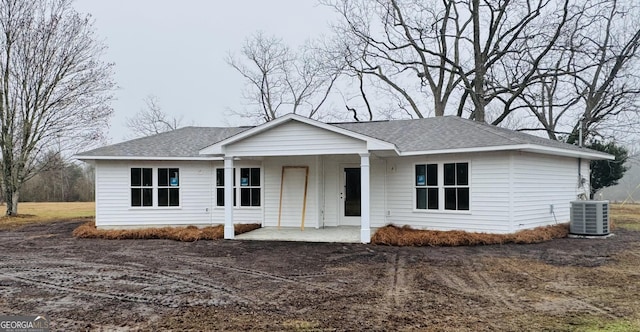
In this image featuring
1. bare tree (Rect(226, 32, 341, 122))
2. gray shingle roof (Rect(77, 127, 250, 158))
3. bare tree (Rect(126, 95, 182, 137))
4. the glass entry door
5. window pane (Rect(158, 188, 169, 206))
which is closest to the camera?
gray shingle roof (Rect(77, 127, 250, 158))

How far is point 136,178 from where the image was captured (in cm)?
1292

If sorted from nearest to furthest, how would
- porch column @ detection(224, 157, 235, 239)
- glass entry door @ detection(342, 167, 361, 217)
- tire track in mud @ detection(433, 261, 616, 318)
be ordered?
tire track in mud @ detection(433, 261, 616, 318), porch column @ detection(224, 157, 235, 239), glass entry door @ detection(342, 167, 361, 217)

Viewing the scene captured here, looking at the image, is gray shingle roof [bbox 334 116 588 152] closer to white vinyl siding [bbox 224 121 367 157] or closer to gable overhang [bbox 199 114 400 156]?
gable overhang [bbox 199 114 400 156]

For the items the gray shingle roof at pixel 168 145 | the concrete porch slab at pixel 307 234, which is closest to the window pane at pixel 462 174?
the concrete porch slab at pixel 307 234

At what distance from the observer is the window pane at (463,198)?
1083 cm

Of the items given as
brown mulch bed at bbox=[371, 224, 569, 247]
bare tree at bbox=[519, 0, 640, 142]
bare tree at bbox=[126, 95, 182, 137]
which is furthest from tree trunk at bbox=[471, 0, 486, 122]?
bare tree at bbox=[126, 95, 182, 137]

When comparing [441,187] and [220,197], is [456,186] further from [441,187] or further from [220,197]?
[220,197]

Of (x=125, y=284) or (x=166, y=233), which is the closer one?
(x=125, y=284)

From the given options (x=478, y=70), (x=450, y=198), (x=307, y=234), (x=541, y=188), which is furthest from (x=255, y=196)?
(x=478, y=70)

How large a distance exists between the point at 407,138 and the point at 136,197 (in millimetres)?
8392

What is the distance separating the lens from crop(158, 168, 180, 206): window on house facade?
13039mm

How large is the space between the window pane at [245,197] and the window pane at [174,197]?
75.8 inches

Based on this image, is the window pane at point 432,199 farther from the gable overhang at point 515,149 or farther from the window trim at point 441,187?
the gable overhang at point 515,149

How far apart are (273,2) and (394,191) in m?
13.6
